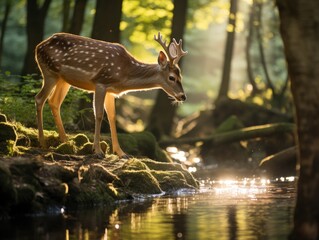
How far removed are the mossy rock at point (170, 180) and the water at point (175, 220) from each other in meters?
0.78

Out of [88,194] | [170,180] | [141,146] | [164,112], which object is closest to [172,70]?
[170,180]

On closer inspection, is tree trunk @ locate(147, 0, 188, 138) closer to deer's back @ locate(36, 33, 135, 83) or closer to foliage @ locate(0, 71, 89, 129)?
foliage @ locate(0, 71, 89, 129)

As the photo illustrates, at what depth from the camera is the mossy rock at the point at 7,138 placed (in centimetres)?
1362

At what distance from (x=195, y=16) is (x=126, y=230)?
2806 centimetres

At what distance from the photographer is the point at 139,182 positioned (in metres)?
14.5

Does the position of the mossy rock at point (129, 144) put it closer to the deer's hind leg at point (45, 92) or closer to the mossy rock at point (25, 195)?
the deer's hind leg at point (45, 92)

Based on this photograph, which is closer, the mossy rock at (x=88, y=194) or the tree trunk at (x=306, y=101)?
the tree trunk at (x=306, y=101)

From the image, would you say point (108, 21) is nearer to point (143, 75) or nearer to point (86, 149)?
point (143, 75)

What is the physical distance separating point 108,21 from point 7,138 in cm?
750

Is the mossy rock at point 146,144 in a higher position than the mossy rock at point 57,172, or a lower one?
higher

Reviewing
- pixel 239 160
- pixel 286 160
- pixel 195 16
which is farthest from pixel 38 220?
pixel 195 16

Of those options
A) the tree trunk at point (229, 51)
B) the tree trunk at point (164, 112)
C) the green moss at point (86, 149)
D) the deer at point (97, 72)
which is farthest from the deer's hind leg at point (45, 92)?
the tree trunk at point (229, 51)

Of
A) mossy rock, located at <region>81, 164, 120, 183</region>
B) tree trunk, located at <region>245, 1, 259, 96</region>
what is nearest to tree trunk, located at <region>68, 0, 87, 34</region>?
tree trunk, located at <region>245, 1, 259, 96</region>

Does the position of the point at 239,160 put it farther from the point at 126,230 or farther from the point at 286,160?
the point at 126,230
